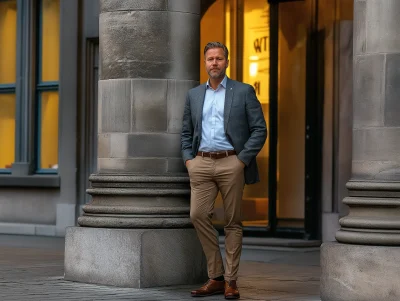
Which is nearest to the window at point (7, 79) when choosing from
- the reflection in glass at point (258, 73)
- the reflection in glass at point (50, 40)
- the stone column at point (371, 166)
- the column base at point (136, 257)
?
the reflection in glass at point (50, 40)

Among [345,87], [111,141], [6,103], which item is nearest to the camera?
[111,141]

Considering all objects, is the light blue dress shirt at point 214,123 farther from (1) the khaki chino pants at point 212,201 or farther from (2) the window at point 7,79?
(2) the window at point 7,79

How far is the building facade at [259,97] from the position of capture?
16.1 m

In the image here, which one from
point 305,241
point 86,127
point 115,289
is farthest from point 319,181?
point 115,289

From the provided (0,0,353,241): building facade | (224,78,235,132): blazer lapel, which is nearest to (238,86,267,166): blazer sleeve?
(224,78,235,132): blazer lapel

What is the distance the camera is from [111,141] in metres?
11.0

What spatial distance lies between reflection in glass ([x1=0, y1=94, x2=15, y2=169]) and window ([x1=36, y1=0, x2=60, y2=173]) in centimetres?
68

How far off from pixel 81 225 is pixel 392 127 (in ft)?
11.3

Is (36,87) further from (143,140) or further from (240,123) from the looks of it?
(240,123)

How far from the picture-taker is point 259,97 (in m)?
16.8

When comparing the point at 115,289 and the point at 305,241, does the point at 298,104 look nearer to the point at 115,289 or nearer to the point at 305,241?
the point at 305,241

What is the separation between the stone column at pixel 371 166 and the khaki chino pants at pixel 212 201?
0.93 m

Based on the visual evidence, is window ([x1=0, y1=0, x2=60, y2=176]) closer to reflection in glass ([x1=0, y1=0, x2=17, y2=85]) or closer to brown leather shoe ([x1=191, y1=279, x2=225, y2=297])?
reflection in glass ([x1=0, y1=0, x2=17, y2=85])

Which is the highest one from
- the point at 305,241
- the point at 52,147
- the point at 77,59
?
the point at 77,59
